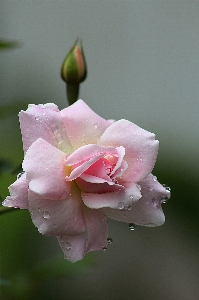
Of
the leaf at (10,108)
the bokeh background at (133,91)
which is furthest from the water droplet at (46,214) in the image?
the bokeh background at (133,91)

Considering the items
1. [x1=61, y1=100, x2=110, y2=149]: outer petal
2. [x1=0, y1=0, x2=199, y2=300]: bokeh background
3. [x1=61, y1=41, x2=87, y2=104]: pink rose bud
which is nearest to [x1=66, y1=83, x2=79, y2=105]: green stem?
[x1=61, y1=41, x2=87, y2=104]: pink rose bud

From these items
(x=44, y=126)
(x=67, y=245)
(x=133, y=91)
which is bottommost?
(x=133, y=91)

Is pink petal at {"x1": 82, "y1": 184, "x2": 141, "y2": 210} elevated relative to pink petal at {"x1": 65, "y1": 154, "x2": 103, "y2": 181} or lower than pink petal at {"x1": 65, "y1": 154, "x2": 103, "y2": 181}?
lower

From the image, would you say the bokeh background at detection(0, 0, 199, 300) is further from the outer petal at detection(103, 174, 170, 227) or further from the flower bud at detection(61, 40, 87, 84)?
the outer petal at detection(103, 174, 170, 227)

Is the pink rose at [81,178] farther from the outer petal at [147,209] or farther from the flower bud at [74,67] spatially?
the flower bud at [74,67]

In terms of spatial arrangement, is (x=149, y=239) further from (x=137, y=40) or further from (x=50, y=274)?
(x=50, y=274)

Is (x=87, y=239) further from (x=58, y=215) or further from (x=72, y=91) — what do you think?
(x=72, y=91)

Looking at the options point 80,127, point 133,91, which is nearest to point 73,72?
point 80,127
